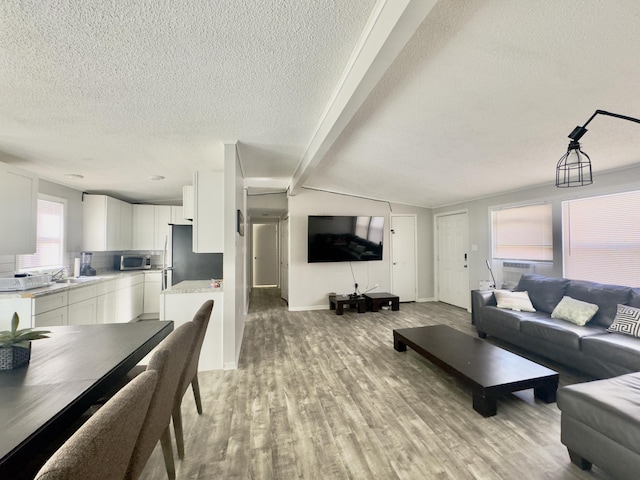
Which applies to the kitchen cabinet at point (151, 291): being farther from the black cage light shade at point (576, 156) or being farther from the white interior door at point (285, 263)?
the black cage light shade at point (576, 156)

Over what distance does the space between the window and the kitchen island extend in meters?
2.09

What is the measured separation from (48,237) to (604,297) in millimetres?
6760

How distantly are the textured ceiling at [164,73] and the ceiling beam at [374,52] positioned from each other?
0.19ft

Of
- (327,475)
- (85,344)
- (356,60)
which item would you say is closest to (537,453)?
(327,475)

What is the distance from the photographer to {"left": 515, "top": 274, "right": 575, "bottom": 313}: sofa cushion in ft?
11.3

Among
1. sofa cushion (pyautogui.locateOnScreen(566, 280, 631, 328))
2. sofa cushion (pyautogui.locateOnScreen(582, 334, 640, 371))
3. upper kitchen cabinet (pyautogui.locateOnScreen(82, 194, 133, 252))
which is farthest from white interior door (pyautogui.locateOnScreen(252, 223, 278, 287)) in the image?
sofa cushion (pyautogui.locateOnScreen(582, 334, 640, 371))

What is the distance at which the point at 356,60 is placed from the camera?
5.30 ft

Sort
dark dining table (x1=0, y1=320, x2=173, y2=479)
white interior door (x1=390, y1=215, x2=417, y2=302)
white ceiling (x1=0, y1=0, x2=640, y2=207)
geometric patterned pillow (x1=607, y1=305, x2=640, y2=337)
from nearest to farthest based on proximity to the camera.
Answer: dark dining table (x1=0, y1=320, x2=173, y2=479), white ceiling (x1=0, y1=0, x2=640, y2=207), geometric patterned pillow (x1=607, y1=305, x2=640, y2=337), white interior door (x1=390, y1=215, x2=417, y2=302)

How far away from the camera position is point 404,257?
→ 6.23 m

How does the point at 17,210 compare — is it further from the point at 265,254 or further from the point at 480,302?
the point at 265,254

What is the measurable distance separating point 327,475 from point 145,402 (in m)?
1.24

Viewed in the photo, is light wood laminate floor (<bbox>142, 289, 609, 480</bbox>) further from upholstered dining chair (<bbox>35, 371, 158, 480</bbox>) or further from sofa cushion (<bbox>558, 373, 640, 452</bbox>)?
upholstered dining chair (<bbox>35, 371, 158, 480</bbox>)

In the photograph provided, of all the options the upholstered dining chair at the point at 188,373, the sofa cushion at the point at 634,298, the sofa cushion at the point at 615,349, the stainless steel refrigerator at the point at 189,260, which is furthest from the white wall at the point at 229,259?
the sofa cushion at the point at 634,298

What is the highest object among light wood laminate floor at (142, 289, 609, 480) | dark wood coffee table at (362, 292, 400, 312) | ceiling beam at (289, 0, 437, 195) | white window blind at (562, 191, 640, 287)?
ceiling beam at (289, 0, 437, 195)
